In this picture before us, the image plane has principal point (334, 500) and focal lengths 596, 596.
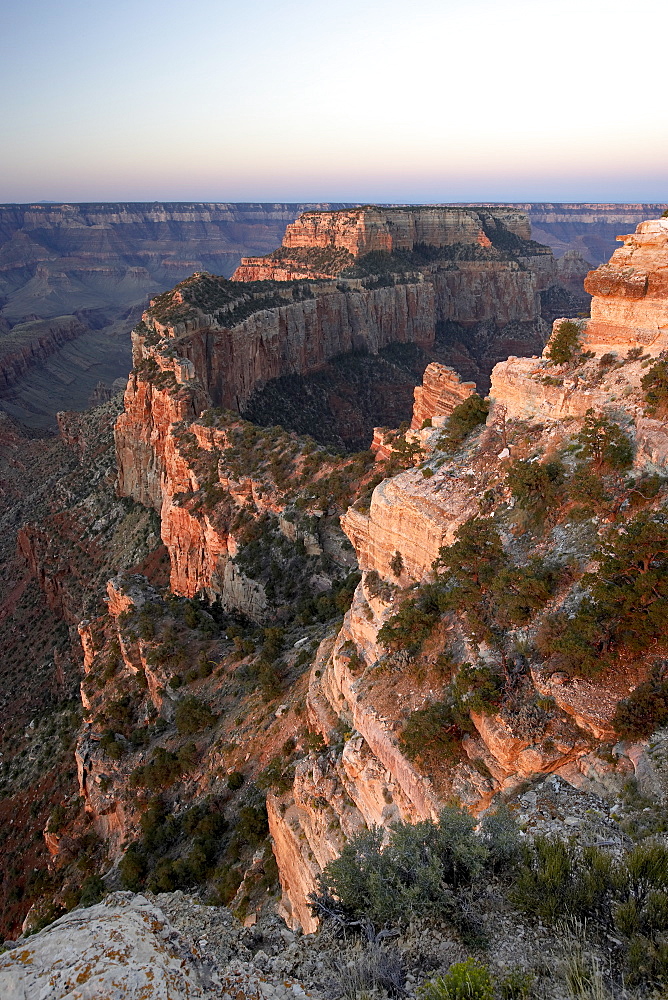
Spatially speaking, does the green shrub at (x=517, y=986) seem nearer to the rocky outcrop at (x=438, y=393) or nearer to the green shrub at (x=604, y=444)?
the green shrub at (x=604, y=444)

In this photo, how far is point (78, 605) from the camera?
49.8 metres

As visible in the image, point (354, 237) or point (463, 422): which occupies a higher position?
point (354, 237)

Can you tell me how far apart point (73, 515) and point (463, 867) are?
→ 58.4 metres

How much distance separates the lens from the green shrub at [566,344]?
16.9 metres

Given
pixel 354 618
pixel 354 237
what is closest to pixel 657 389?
pixel 354 618

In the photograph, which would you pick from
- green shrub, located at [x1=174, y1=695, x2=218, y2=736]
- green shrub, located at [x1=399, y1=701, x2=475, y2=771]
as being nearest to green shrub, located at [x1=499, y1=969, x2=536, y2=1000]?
green shrub, located at [x1=399, y1=701, x2=475, y2=771]

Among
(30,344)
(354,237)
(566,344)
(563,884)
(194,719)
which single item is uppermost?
(354,237)

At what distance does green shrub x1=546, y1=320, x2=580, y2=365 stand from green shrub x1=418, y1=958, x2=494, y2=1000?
49.0 feet

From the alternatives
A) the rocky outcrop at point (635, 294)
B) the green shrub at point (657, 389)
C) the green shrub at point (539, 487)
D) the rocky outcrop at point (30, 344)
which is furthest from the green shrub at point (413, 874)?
the rocky outcrop at point (30, 344)

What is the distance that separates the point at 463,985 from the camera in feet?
18.0

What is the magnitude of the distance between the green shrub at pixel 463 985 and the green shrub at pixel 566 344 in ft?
49.0

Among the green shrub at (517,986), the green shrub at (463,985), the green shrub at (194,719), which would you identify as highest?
the green shrub at (463,985)

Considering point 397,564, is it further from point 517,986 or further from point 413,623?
point 517,986

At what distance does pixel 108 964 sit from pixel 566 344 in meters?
16.8
